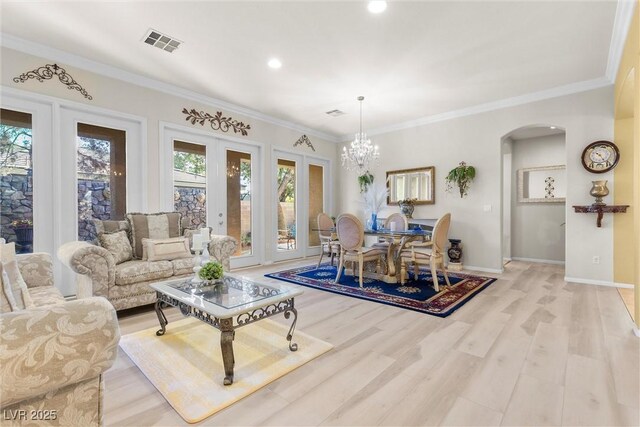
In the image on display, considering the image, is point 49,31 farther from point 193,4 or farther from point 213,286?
point 213,286

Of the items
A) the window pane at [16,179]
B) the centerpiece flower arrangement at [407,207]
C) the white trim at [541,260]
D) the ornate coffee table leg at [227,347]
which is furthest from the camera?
the white trim at [541,260]

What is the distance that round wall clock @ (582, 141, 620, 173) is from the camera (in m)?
3.88

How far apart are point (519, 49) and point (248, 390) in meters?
4.14

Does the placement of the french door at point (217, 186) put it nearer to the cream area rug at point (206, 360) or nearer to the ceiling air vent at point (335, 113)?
the ceiling air vent at point (335, 113)

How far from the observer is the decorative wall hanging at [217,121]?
451cm

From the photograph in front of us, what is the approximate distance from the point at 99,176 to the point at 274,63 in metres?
2.61

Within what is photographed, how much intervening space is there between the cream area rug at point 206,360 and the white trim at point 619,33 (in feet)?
12.5

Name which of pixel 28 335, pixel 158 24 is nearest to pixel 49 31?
pixel 158 24

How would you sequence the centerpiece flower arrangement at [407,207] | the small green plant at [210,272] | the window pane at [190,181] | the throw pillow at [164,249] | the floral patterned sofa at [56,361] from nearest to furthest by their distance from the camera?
the floral patterned sofa at [56,361] → the small green plant at [210,272] → the throw pillow at [164,249] → the window pane at [190,181] → the centerpiece flower arrangement at [407,207]

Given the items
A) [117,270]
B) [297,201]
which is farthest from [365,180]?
[117,270]

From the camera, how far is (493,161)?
16.0ft

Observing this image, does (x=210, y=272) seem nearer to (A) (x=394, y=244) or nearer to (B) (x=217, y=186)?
(A) (x=394, y=244)

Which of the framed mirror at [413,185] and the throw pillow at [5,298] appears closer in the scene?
the throw pillow at [5,298]

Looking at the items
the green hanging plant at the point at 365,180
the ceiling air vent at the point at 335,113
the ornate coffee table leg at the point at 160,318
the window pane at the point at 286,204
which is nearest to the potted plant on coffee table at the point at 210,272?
the ornate coffee table leg at the point at 160,318
